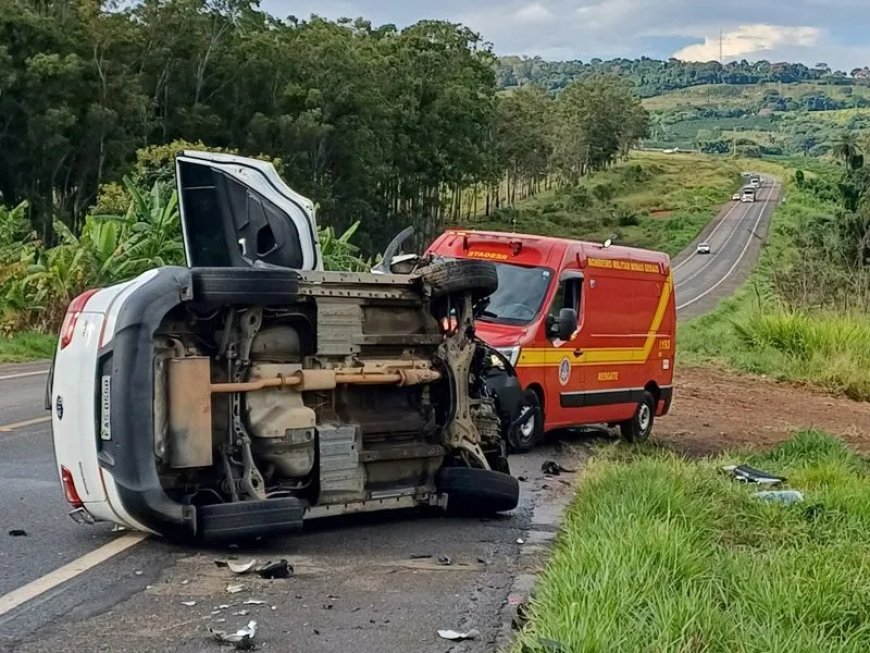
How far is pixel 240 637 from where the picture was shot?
532cm

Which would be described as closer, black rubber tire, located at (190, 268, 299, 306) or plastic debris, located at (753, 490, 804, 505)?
black rubber tire, located at (190, 268, 299, 306)

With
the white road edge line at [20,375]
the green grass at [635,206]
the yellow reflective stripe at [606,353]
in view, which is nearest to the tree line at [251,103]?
the green grass at [635,206]

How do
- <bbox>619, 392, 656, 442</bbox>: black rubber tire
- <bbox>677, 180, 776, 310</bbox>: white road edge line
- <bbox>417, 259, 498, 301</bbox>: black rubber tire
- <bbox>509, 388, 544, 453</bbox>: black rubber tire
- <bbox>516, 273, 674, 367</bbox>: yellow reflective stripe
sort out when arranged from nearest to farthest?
<bbox>417, 259, 498, 301</bbox>: black rubber tire → <bbox>509, 388, 544, 453</bbox>: black rubber tire → <bbox>516, 273, 674, 367</bbox>: yellow reflective stripe → <bbox>619, 392, 656, 442</bbox>: black rubber tire → <bbox>677, 180, 776, 310</bbox>: white road edge line

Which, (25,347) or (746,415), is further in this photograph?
(25,347)

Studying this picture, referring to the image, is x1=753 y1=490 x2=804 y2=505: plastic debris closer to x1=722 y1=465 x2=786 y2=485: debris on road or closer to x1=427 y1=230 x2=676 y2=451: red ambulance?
x1=722 y1=465 x2=786 y2=485: debris on road

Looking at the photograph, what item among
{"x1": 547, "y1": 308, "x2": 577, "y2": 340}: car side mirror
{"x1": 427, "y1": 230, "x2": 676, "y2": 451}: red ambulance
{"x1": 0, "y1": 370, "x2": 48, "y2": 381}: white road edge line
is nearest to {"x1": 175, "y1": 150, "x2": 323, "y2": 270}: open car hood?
{"x1": 427, "y1": 230, "x2": 676, "y2": 451}: red ambulance

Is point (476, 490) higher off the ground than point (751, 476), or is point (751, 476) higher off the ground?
point (476, 490)

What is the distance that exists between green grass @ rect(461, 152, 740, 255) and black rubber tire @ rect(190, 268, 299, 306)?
62518 millimetres

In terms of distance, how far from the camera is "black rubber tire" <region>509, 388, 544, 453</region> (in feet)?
41.5

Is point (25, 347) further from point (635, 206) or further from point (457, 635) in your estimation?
point (635, 206)

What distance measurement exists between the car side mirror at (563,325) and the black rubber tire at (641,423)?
108 inches

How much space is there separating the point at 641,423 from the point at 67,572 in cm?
1025

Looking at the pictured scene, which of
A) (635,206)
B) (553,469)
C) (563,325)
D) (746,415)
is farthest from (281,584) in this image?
(635,206)

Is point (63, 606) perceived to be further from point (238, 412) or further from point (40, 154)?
point (40, 154)
